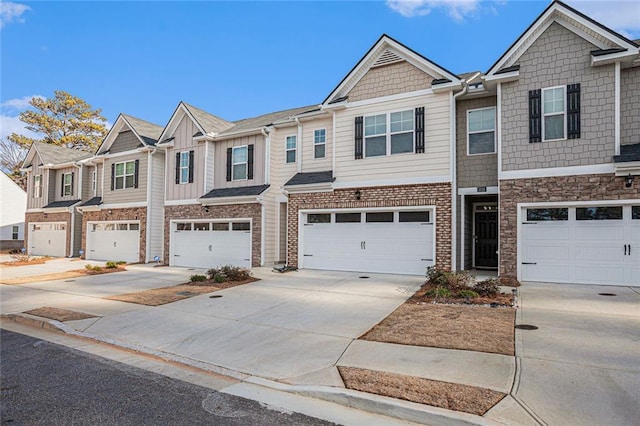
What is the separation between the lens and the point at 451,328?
660 centimetres

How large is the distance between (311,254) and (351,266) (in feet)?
5.85

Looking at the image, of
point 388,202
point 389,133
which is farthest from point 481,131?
point 388,202

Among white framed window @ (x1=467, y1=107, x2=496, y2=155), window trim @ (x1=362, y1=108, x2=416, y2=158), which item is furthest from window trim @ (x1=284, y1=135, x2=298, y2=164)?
white framed window @ (x1=467, y1=107, x2=496, y2=155)

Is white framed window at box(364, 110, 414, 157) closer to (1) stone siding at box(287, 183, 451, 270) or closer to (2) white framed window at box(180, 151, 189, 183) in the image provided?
(1) stone siding at box(287, 183, 451, 270)

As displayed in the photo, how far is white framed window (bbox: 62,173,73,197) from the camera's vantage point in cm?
2533

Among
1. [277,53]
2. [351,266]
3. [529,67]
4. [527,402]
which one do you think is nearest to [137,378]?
[527,402]

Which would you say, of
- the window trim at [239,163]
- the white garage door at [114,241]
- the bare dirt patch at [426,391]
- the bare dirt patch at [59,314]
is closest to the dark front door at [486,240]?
the window trim at [239,163]

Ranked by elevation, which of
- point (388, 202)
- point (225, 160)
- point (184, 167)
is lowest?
point (388, 202)

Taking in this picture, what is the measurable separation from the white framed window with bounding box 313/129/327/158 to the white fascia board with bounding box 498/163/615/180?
22.1ft

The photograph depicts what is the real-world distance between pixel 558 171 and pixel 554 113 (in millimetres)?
1722

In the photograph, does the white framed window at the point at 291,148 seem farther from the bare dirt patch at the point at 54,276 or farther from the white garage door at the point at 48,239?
the white garage door at the point at 48,239

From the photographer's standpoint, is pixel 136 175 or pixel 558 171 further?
pixel 136 175

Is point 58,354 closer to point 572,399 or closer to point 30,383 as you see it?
point 30,383

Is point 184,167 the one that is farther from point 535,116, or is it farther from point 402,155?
point 535,116
